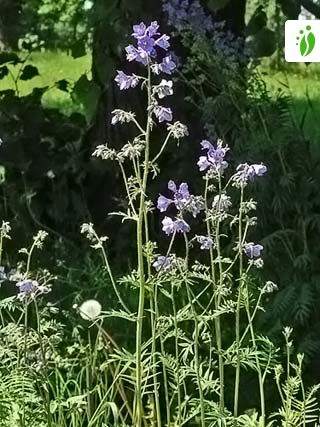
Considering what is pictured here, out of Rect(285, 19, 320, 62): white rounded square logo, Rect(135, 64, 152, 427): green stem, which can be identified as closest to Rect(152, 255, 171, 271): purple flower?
Rect(135, 64, 152, 427): green stem

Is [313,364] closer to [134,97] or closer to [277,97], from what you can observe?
[277,97]

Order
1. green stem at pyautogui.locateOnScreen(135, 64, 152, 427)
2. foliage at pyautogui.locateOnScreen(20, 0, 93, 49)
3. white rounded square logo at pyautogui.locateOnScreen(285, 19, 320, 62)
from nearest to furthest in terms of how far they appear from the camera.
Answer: green stem at pyautogui.locateOnScreen(135, 64, 152, 427) < white rounded square logo at pyautogui.locateOnScreen(285, 19, 320, 62) < foliage at pyautogui.locateOnScreen(20, 0, 93, 49)

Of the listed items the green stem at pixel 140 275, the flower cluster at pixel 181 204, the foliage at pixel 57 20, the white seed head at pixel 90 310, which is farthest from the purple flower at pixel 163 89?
the foliage at pixel 57 20

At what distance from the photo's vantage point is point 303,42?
312 cm

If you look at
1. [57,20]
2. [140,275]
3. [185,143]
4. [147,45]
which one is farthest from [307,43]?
[57,20]

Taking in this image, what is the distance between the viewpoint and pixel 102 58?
12.4ft

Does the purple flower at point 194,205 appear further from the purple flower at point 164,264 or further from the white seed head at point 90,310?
the white seed head at point 90,310

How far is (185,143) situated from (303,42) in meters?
0.95

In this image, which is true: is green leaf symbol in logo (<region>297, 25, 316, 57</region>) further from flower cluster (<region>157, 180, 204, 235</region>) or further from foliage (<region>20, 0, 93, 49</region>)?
flower cluster (<region>157, 180, 204, 235</region>)

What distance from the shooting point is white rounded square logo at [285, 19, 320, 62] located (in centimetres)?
308

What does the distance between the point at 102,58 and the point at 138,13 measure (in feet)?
0.65

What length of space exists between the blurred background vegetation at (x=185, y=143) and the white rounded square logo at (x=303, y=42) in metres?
0.29

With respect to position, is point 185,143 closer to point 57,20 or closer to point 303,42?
point 303,42

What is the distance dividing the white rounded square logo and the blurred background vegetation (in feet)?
0.95
